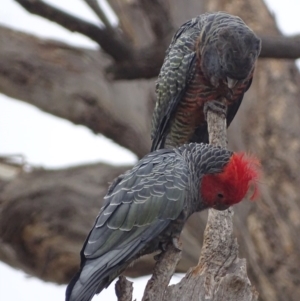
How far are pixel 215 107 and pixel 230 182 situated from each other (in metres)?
1.40

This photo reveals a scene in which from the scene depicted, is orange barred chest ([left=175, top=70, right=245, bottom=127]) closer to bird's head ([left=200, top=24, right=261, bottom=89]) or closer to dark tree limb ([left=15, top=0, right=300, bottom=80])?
bird's head ([left=200, top=24, right=261, bottom=89])

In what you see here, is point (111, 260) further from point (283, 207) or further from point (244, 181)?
point (283, 207)

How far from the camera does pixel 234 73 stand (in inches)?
180

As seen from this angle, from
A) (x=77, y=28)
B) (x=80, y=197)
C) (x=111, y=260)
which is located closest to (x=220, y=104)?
(x=77, y=28)

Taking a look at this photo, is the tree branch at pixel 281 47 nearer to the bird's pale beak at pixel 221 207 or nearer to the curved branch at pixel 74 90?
the curved branch at pixel 74 90

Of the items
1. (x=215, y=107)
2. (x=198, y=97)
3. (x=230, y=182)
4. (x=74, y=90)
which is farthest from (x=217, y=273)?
(x=74, y=90)

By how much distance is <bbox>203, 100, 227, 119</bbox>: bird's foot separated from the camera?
192 inches

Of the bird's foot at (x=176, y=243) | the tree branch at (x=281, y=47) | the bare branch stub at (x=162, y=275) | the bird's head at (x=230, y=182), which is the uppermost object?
the tree branch at (x=281, y=47)

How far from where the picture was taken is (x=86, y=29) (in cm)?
538

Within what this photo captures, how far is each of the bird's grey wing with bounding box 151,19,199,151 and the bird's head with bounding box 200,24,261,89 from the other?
19 cm

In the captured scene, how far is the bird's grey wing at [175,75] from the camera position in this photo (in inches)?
198

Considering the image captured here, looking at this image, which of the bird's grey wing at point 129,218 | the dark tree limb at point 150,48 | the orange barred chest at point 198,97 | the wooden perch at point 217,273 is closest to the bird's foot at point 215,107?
the orange barred chest at point 198,97

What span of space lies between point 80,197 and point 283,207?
6.07 ft

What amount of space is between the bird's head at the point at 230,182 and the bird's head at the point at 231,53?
100cm
